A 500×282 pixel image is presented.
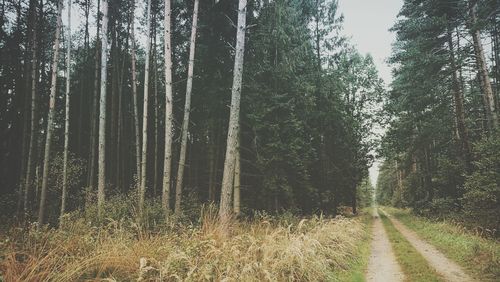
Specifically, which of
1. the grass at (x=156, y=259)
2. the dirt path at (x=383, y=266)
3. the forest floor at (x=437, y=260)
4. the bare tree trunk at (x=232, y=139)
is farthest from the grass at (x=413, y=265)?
the bare tree trunk at (x=232, y=139)

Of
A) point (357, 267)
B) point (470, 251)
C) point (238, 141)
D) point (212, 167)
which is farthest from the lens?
point (212, 167)

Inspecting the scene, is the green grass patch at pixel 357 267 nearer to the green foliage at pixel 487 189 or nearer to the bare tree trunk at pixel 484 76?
the green foliage at pixel 487 189

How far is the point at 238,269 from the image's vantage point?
17.0 ft

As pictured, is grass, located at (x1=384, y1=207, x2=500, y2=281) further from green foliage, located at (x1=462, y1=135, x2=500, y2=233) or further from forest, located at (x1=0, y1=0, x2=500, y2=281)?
green foliage, located at (x1=462, y1=135, x2=500, y2=233)

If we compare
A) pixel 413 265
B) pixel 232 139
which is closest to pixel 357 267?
pixel 413 265

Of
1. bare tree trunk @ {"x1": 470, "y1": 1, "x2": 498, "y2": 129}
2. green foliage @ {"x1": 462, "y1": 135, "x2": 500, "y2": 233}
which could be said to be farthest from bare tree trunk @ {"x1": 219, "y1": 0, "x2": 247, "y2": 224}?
bare tree trunk @ {"x1": 470, "y1": 1, "x2": 498, "y2": 129}

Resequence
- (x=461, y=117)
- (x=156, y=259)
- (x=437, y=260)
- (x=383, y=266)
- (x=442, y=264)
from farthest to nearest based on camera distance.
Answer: (x=461, y=117)
(x=437, y=260)
(x=442, y=264)
(x=383, y=266)
(x=156, y=259)

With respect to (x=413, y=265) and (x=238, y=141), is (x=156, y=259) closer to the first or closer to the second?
(x=413, y=265)

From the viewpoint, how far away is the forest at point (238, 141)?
234 inches

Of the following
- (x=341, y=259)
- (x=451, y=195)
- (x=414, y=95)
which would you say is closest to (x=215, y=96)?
(x=341, y=259)

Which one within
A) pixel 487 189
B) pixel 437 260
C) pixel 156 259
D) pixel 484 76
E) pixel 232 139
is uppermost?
pixel 484 76

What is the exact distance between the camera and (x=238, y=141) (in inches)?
550

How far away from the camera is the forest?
5933 millimetres

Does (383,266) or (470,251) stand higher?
(470,251)
